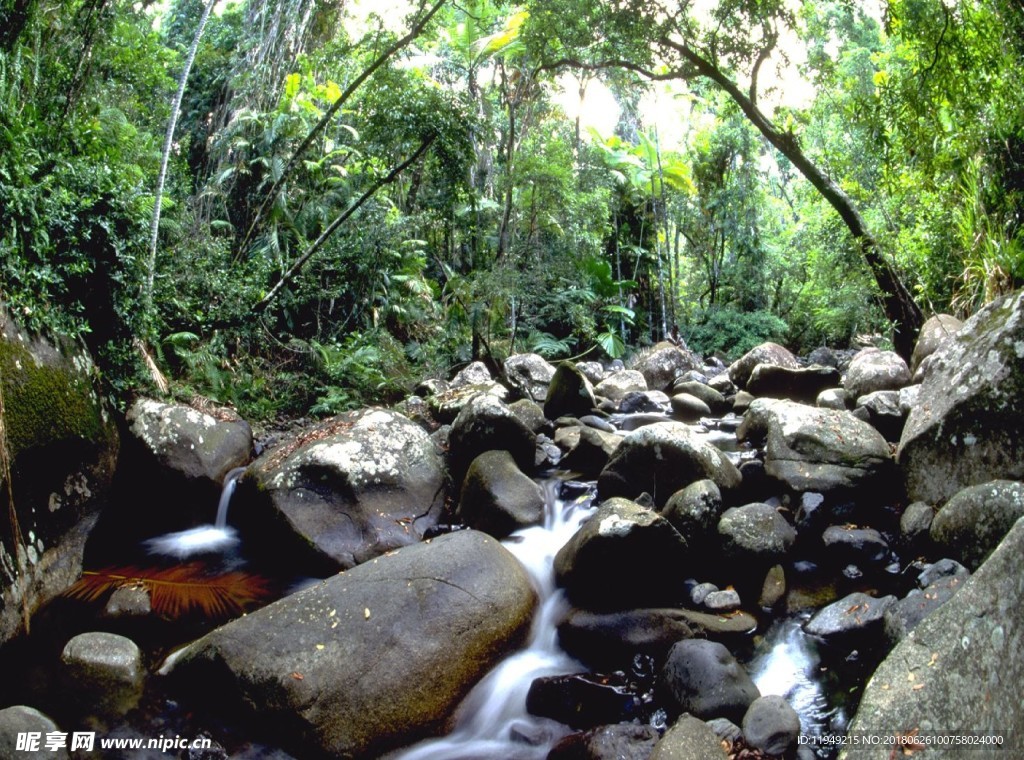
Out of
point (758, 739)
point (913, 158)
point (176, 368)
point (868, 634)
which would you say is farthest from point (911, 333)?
point (176, 368)

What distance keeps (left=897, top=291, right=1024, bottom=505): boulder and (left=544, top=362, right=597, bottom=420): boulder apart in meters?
4.66

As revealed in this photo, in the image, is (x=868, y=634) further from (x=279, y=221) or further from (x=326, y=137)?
(x=326, y=137)

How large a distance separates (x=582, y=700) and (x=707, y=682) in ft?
2.43

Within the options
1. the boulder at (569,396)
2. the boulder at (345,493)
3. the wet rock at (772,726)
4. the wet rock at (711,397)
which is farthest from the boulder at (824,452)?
the wet rock at (711,397)

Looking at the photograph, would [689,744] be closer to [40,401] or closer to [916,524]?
[916,524]

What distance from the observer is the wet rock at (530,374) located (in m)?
10.9

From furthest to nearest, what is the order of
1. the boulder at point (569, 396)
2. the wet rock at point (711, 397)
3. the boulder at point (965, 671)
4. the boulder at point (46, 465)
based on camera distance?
the wet rock at point (711, 397)
the boulder at point (569, 396)
the boulder at point (46, 465)
the boulder at point (965, 671)

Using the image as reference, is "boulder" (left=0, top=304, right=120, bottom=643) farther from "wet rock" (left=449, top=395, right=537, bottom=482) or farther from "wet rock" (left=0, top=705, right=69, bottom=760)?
"wet rock" (left=449, top=395, right=537, bottom=482)

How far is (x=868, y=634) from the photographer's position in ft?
13.5

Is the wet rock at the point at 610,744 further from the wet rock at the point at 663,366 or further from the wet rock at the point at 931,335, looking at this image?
the wet rock at the point at 663,366

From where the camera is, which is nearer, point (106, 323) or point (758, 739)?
point (758, 739)

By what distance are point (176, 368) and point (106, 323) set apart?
214 cm

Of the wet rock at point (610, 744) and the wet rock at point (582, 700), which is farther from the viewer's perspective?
the wet rock at point (582, 700)

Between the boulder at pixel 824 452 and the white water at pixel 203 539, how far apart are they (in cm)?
518
